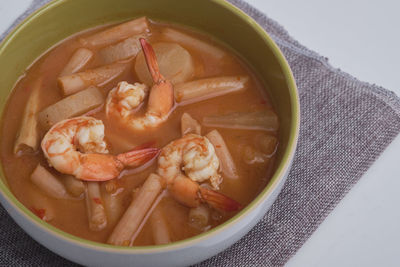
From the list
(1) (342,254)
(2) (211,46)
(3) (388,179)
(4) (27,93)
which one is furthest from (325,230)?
(4) (27,93)

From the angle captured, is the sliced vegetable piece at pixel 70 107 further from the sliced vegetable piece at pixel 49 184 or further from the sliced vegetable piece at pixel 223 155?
the sliced vegetable piece at pixel 223 155

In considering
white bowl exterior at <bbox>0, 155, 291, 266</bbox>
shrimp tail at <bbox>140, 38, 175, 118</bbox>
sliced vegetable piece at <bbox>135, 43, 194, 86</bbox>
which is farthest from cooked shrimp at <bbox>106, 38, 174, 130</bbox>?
white bowl exterior at <bbox>0, 155, 291, 266</bbox>

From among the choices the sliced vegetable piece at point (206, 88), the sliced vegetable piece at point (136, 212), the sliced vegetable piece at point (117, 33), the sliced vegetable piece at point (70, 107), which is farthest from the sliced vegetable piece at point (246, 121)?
the sliced vegetable piece at point (117, 33)

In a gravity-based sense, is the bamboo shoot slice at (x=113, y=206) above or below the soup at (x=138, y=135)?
below

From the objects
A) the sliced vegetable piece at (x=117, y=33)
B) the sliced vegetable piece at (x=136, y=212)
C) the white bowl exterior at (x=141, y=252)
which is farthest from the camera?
the sliced vegetable piece at (x=117, y=33)

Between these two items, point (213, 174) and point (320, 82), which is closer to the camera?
point (213, 174)

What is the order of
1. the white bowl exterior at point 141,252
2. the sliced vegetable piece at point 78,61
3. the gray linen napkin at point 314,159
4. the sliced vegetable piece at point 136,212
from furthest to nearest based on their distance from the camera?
the sliced vegetable piece at point 78,61
the gray linen napkin at point 314,159
the sliced vegetable piece at point 136,212
the white bowl exterior at point 141,252

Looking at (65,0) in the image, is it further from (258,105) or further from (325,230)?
(325,230)
